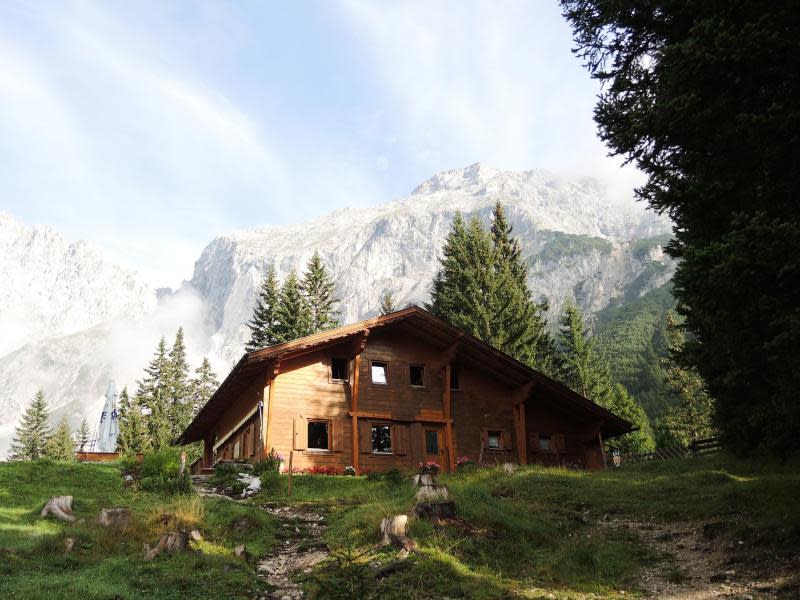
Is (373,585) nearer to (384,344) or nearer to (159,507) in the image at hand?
(159,507)

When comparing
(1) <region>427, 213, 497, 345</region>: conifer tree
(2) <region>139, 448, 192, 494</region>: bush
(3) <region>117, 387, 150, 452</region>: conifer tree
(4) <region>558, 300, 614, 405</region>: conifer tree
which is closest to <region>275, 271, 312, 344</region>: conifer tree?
(1) <region>427, 213, 497, 345</region>: conifer tree

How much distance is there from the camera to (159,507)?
1416cm

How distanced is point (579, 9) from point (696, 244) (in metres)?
5.65

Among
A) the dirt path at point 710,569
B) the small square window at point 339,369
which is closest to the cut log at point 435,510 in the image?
the dirt path at point 710,569

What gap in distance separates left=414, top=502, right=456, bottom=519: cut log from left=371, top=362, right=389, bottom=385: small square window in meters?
15.5

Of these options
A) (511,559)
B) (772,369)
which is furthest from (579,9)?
(511,559)

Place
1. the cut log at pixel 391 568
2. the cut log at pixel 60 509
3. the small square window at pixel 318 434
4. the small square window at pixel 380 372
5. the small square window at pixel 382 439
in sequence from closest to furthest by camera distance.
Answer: the cut log at pixel 391 568
the cut log at pixel 60 509
the small square window at pixel 318 434
the small square window at pixel 382 439
the small square window at pixel 380 372

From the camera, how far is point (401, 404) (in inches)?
1128

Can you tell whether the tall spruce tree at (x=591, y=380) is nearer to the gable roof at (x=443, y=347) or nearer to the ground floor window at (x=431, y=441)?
the gable roof at (x=443, y=347)

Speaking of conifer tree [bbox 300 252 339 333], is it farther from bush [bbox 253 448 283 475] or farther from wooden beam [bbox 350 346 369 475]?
bush [bbox 253 448 283 475]

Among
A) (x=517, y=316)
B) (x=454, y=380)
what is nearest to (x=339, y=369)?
(x=454, y=380)

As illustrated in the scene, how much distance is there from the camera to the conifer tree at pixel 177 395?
216 feet

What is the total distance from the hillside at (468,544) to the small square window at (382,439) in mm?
9222

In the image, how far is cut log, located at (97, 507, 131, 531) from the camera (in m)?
12.8
